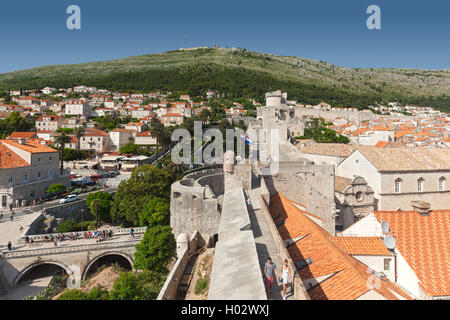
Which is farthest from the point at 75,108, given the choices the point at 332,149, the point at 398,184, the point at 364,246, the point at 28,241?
the point at 364,246

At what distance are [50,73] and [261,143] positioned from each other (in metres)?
184

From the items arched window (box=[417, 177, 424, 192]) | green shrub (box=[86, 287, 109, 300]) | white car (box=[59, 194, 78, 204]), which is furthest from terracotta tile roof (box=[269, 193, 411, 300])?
white car (box=[59, 194, 78, 204])

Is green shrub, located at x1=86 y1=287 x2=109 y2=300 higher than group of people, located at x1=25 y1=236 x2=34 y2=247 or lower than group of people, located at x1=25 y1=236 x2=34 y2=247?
lower

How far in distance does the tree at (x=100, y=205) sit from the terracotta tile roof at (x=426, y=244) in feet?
87.1

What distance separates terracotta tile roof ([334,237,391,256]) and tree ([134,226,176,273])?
41.0 ft

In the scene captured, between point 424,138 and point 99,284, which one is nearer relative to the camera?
point 99,284

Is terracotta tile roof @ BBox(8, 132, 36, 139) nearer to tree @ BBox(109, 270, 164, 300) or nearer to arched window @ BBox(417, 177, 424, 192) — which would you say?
tree @ BBox(109, 270, 164, 300)

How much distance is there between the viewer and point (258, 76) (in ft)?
450

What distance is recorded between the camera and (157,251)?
2044cm

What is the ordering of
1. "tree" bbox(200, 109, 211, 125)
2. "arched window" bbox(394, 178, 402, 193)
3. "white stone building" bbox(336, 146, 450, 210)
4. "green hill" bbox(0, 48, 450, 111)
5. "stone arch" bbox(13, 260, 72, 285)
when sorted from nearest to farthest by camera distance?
"stone arch" bbox(13, 260, 72, 285)
"white stone building" bbox(336, 146, 450, 210)
"arched window" bbox(394, 178, 402, 193)
"tree" bbox(200, 109, 211, 125)
"green hill" bbox(0, 48, 450, 111)

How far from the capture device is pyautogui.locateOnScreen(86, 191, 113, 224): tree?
99.2 feet

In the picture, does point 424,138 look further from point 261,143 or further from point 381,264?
point 381,264

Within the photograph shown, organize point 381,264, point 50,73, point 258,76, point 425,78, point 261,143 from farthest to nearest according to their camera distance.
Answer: point 425,78 → point 50,73 → point 258,76 → point 261,143 → point 381,264

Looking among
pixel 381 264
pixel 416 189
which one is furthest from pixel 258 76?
pixel 381 264
